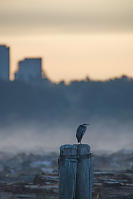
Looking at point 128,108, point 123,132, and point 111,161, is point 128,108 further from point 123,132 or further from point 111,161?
point 111,161

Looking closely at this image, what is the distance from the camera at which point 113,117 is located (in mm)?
72438

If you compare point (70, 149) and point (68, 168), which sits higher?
point (70, 149)

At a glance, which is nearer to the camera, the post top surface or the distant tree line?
the post top surface

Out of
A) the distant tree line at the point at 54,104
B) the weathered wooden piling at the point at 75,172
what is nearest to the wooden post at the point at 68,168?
the weathered wooden piling at the point at 75,172

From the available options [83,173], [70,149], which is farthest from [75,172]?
[70,149]

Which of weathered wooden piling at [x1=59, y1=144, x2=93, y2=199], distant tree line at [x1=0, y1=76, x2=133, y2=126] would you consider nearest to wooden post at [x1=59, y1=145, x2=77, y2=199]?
weathered wooden piling at [x1=59, y1=144, x2=93, y2=199]

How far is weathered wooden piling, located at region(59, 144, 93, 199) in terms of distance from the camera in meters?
6.09

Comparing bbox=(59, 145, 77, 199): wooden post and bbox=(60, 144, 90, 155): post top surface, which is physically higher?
→ bbox=(60, 144, 90, 155): post top surface

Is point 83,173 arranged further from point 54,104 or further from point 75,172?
point 54,104

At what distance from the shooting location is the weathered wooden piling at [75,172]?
6.09 m

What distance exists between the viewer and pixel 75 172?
6109 millimetres

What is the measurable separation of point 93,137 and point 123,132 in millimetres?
3829

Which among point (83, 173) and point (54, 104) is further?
point (54, 104)

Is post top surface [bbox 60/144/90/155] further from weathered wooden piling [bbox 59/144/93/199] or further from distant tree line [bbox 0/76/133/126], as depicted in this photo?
distant tree line [bbox 0/76/133/126]
